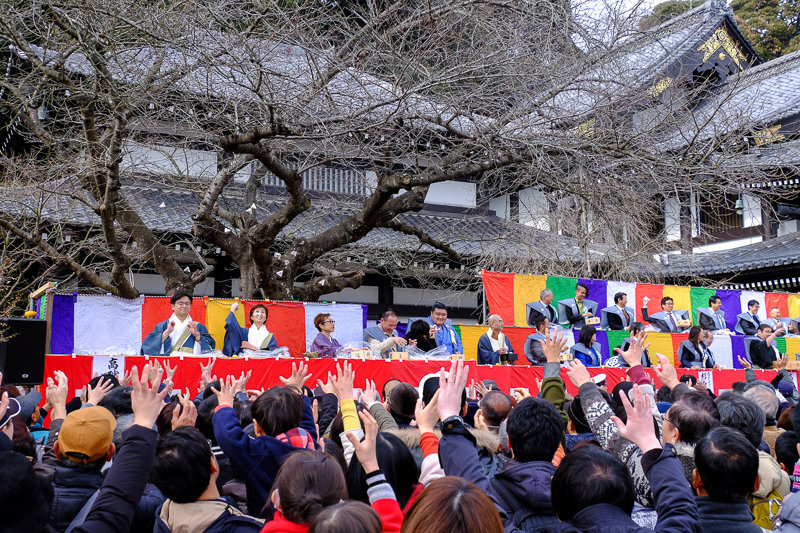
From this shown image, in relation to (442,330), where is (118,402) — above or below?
below

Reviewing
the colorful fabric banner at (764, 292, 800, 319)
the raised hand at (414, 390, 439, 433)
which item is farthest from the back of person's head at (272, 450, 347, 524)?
the colorful fabric banner at (764, 292, 800, 319)

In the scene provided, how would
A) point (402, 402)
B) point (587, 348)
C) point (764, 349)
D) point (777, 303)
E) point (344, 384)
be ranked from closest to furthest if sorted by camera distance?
1. point (344, 384)
2. point (402, 402)
3. point (587, 348)
4. point (764, 349)
5. point (777, 303)

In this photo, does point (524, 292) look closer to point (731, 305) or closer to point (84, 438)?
point (731, 305)

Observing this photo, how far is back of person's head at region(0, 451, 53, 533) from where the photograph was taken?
2.08 m

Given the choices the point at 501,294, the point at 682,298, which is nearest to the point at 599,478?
the point at 501,294

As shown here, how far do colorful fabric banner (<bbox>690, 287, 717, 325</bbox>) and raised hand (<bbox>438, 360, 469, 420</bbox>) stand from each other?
11843mm

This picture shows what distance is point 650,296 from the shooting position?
12.8 meters

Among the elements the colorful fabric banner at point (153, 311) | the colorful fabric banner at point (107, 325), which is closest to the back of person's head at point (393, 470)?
the colorful fabric banner at point (107, 325)

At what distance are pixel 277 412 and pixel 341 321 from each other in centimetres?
685

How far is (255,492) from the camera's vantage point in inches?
116

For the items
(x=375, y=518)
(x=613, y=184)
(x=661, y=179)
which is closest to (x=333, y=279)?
(x=613, y=184)

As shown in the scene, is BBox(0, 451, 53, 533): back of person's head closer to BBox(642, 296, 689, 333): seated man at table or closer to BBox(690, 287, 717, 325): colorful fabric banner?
BBox(642, 296, 689, 333): seated man at table

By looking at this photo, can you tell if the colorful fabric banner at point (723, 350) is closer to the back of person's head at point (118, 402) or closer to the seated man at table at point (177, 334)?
the seated man at table at point (177, 334)

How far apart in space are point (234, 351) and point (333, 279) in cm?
249
